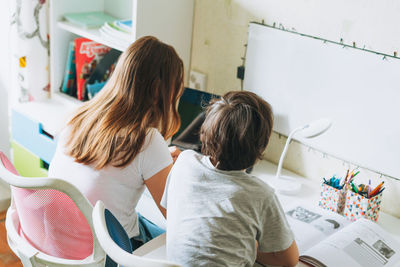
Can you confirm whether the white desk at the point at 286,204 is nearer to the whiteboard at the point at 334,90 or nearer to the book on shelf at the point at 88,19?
the whiteboard at the point at 334,90

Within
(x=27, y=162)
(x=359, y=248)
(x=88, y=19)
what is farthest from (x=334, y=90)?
(x=27, y=162)

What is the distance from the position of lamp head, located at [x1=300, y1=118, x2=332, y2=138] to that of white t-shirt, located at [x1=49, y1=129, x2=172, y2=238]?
49 centimetres

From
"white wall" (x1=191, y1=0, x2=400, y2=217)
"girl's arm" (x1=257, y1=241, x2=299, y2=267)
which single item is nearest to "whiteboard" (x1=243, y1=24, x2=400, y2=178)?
"white wall" (x1=191, y1=0, x2=400, y2=217)

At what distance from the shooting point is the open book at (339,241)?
4.27 ft

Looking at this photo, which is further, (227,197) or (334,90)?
(334,90)

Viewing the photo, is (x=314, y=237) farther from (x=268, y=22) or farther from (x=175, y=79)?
(x=268, y=22)

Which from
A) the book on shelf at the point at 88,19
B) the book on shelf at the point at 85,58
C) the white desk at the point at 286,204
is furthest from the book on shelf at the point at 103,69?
the white desk at the point at 286,204

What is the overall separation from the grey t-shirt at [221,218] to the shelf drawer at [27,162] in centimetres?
137

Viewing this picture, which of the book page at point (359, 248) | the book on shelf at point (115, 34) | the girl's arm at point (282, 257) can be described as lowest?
the book page at point (359, 248)

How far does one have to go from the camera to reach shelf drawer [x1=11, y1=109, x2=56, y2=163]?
7.32 feet

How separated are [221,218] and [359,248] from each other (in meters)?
0.50

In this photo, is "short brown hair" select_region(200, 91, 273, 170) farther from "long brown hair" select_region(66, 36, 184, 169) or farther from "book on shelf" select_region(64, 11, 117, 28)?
"book on shelf" select_region(64, 11, 117, 28)

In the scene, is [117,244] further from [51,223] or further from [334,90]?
[334,90]

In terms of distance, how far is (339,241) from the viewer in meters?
1.37
